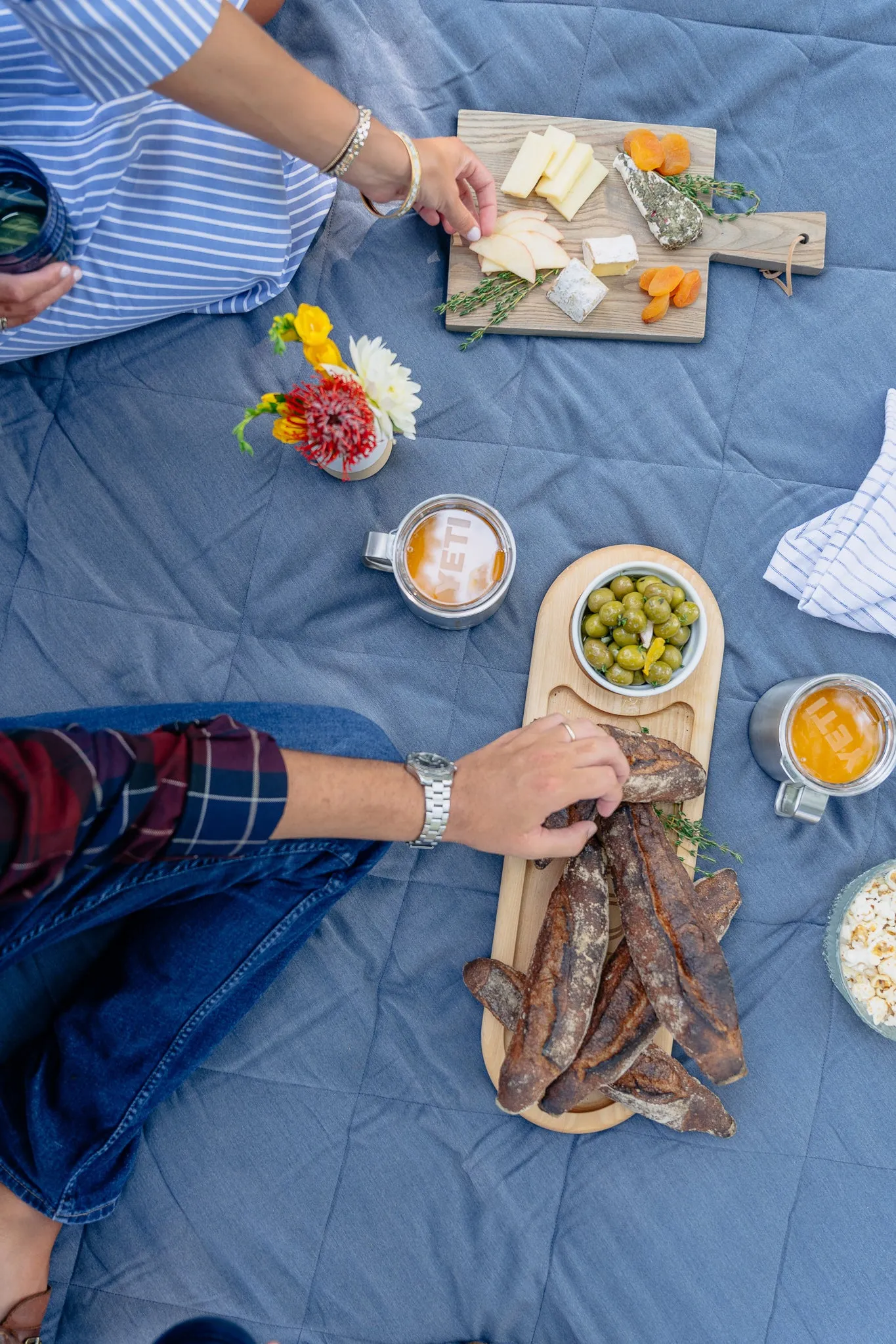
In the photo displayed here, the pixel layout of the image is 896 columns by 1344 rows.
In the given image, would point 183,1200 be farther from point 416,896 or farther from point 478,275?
point 478,275

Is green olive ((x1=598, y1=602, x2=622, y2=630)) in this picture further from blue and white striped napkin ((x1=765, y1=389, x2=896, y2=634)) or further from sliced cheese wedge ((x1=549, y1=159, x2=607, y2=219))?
sliced cheese wedge ((x1=549, y1=159, x2=607, y2=219))

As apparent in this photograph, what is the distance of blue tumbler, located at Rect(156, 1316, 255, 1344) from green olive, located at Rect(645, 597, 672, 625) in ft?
2.93

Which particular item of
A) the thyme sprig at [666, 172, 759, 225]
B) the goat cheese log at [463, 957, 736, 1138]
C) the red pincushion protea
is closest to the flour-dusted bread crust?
the goat cheese log at [463, 957, 736, 1138]

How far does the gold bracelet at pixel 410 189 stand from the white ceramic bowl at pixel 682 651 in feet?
1.71

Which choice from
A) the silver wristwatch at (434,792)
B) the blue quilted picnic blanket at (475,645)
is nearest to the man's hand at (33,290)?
the blue quilted picnic blanket at (475,645)

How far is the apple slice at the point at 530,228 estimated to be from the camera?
1.21 meters

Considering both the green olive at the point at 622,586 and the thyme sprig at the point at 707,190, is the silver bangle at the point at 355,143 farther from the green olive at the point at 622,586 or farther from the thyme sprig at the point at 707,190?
the green olive at the point at 622,586

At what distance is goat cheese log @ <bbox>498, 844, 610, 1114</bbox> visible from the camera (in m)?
1.03

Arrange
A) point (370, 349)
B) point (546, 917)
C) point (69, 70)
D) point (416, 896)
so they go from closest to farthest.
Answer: point (69, 70) → point (370, 349) → point (546, 917) → point (416, 896)

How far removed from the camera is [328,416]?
0.98 m

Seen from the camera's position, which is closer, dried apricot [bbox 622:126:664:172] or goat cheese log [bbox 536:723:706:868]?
goat cheese log [bbox 536:723:706:868]

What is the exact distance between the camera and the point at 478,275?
1.24 m

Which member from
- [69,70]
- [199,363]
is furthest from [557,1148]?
[69,70]

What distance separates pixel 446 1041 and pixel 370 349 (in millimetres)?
880
